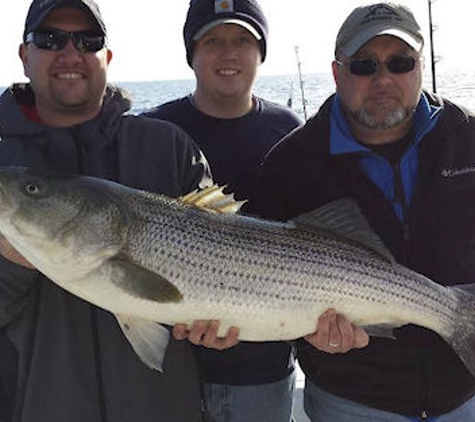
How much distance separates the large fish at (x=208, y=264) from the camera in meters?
3.14

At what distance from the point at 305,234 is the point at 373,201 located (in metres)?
0.51

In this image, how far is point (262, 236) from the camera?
11.2ft

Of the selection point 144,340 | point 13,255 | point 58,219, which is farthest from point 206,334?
point 13,255

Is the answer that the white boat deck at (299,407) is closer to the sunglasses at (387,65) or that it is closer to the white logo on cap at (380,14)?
the sunglasses at (387,65)

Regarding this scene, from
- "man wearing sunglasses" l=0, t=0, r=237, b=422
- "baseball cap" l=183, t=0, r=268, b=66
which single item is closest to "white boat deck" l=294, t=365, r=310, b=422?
"man wearing sunglasses" l=0, t=0, r=237, b=422

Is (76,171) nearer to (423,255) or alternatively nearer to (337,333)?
(337,333)

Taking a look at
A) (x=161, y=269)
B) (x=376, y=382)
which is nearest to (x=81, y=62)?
(x=161, y=269)

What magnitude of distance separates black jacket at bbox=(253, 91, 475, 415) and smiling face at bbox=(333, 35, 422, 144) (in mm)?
203

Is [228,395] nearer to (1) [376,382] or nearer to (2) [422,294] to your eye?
(1) [376,382]

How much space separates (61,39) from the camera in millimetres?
3578

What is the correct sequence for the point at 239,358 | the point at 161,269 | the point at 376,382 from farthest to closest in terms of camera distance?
1. the point at 239,358
2. the point at 376,382
3. the point at 161,269

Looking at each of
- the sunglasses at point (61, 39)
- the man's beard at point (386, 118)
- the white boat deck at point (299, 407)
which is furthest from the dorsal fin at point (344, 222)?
the white boat deck at point (299, 407)

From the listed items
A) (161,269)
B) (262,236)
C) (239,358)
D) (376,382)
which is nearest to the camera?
(161,269)

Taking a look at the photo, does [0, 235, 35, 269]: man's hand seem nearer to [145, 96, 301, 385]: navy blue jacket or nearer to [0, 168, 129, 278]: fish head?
[0, 168, 129, 278]: fish head
